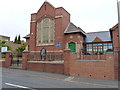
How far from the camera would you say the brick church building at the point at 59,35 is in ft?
68.0

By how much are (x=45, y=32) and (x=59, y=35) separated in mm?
3149

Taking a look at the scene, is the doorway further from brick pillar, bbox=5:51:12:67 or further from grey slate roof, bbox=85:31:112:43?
brick pillar, bbox=5:51:12:67

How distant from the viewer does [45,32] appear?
22.6m

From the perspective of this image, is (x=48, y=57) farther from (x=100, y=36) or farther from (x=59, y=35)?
(x=100, y=36)

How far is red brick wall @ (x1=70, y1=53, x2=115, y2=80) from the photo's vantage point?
11.6 meters

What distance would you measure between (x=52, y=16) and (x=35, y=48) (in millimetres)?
6676

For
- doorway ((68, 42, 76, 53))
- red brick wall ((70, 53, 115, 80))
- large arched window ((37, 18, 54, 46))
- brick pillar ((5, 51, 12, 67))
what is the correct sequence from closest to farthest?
1. red brick wall ((70, 53, 115, 80))
2. brick pillar ((5, 51, 12, 67))
3. doorway ((68, 42, 76, 53))
4. large arched window ((37, 18, 54, 46))

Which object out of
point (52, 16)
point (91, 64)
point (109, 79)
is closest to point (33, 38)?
point (52, 16)

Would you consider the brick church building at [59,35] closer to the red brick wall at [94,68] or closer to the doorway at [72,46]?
the doorway at [72,46]

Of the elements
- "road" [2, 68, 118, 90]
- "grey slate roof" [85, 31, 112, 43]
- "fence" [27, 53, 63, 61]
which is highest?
"grey slate roof" [85, 31, 112, 43]

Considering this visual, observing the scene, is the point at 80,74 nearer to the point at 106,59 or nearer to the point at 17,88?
the point at 106,59

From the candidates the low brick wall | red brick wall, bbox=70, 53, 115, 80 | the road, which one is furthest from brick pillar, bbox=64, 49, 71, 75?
the road

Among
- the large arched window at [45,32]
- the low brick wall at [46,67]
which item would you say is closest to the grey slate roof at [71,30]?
the large arched window at [45,32]

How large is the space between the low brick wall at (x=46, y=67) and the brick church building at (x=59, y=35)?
586 cm
